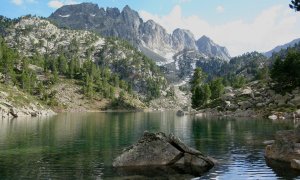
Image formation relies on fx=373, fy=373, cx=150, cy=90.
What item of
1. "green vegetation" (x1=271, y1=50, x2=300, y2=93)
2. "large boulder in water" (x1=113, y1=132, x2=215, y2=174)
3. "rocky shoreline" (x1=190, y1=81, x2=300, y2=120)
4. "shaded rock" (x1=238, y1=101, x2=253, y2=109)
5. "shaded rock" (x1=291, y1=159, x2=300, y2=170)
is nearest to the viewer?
"shaded rock" (x1=291, y1=159, x2=300, y2=170)

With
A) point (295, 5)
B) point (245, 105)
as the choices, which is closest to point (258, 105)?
point (245, 105)

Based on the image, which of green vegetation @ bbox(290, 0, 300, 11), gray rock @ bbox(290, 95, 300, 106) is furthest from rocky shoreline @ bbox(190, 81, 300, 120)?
green vegetation @ bbox(290, 0, 300, 11)

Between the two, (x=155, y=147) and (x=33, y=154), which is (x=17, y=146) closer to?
(x=33, y=154)

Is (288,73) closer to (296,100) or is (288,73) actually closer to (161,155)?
(296,100)

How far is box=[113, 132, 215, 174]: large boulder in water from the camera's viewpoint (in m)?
45.5

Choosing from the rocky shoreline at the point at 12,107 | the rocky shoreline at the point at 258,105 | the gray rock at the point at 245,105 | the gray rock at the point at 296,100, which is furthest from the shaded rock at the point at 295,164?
the rocky shoreline at the point at 12,107

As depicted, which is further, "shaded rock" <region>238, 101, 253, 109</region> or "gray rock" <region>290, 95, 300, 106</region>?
"shaded rock" <region>238, 101, 253, 109</region>

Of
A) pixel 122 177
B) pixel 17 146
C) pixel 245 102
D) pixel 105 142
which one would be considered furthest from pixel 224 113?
pixel 122 177

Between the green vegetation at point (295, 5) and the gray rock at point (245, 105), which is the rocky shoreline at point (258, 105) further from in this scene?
the green vegetation at point (295, 5)

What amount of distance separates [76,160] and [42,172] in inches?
356

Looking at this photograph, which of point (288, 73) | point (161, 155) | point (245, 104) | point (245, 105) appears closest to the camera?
point (161, 155)

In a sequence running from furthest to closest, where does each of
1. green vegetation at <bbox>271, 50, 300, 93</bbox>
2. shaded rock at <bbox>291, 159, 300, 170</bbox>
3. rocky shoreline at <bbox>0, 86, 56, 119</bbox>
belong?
rocky shoreline at <bbox>0, 86, 56, 119</bbox>
green vegetation at <bbox>271, 50, 300, 93</bbox>
shaded rock at <bbox>291, 159, 300, 170</bbox>

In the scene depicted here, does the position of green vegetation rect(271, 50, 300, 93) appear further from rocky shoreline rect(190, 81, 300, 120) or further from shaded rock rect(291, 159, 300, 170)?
shaded rock rect(291, 159, 300, 170)

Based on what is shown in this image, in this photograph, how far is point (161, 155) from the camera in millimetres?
47188
